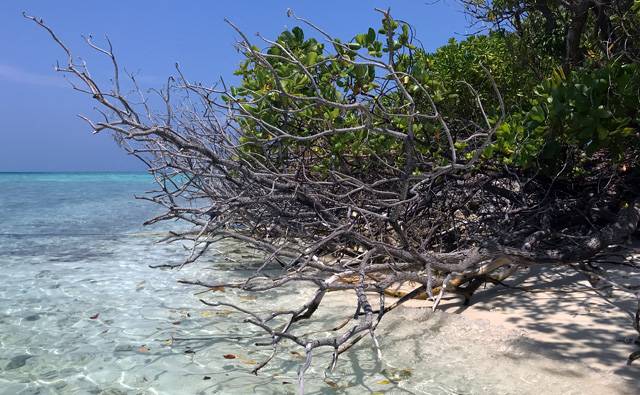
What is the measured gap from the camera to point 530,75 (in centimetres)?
680

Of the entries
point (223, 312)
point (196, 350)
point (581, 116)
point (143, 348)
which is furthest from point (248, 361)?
point (581, 116)

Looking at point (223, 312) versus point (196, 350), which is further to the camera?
point (223, 312)

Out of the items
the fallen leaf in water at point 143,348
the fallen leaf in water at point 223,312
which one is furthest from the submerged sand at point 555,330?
the fallen leaf in water at point 143,348

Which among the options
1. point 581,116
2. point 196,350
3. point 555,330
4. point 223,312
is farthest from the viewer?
point 223,312

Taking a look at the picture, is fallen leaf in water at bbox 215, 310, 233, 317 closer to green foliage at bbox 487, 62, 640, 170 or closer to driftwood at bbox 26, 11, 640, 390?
driftwood at bbox 26, 11, 640, 390

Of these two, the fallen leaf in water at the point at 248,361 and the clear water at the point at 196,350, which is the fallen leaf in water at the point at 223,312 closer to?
the clear water at the point at 196,350

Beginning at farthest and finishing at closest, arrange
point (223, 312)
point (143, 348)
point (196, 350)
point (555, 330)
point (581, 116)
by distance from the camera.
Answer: point (223, 312) → point (143, 348) → point (196, 350) → point (581, 116) → point (555, 330)

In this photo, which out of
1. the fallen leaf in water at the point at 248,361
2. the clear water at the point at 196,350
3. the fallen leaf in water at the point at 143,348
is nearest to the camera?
the clear water at the point at 196,350

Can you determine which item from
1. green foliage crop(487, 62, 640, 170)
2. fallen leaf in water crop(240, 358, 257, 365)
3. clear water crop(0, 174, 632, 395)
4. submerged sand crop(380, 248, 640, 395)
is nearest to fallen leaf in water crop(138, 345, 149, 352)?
clear water crop(0, 174, 632, 395)

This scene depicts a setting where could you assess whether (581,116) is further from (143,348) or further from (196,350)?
(143,348)

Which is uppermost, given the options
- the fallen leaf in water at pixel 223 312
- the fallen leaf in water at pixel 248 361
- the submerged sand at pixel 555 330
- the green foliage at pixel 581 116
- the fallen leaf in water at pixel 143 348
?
the green foliage at pixel 581 116

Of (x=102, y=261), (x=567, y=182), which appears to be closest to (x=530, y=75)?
(x=567, y=182)

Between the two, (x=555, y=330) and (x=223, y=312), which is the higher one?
(x=555, y=330)

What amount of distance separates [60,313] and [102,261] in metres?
3.18
